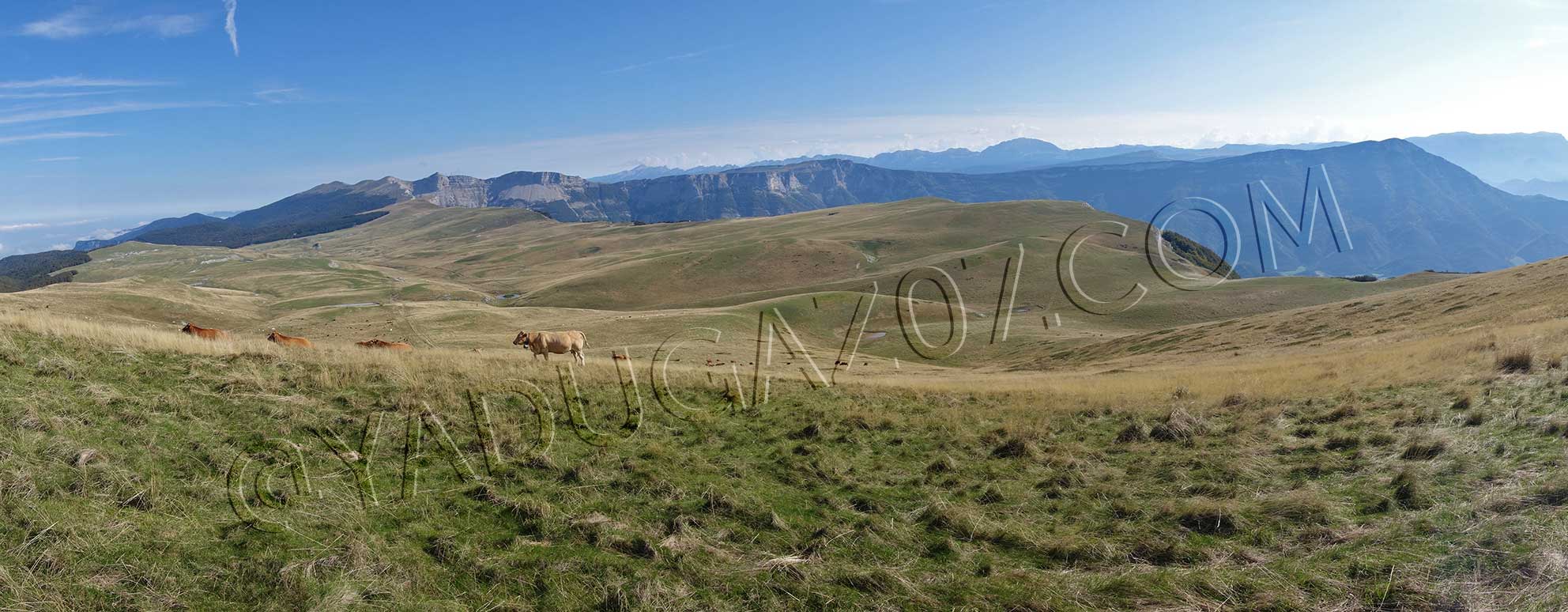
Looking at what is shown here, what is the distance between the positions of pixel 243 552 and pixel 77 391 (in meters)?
6.74

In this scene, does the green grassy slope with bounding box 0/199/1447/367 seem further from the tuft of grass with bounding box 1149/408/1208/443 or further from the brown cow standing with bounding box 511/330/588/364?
the tuft of grass with bounding box 1149/408/1208/443

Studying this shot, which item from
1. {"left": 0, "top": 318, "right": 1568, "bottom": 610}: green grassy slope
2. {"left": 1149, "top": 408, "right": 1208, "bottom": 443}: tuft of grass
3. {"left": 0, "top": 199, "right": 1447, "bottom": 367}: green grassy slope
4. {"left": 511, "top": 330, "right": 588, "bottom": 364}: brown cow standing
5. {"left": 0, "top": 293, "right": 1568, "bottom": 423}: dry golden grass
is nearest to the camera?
{"left": 0, "top": 318, "right": 1568, "bottom": 610}: green grassy slope

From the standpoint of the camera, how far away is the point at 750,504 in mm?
9469

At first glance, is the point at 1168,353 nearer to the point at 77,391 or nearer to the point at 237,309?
the point at 77,391

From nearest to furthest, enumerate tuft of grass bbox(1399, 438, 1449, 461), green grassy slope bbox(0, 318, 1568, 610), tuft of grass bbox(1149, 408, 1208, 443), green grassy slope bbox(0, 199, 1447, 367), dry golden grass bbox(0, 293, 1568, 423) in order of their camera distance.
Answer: green grassy slope bbox(0, 318, 1568, 610), tuft of grass bbox(1399, 438, 1449, 461), tuft of grass bbox(1149, 408, 1208, 443), dry golden grass bbox(0, 293, 1568, 423), green grassy slope bbox(0, 199, 1447, 367)

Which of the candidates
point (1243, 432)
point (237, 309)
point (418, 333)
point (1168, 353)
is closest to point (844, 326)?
point (1168, 353)

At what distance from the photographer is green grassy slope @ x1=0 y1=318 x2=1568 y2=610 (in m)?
6.58

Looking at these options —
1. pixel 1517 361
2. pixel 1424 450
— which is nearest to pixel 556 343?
pixel 1424 450

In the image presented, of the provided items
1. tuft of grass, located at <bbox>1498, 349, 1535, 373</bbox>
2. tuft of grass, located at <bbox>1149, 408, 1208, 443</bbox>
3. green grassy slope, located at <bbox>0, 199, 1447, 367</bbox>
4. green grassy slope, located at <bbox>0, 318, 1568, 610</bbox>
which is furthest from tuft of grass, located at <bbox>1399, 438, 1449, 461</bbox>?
green grassy slope, located at <bbox>0, 199, 1447, 367</bbox>

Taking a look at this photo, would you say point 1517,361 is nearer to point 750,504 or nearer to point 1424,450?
point 1424,450

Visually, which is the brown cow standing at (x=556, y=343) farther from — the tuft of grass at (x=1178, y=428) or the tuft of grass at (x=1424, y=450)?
the tuft of grass at (x=1424, y=450)

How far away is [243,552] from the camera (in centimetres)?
705

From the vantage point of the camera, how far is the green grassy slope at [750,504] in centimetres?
658

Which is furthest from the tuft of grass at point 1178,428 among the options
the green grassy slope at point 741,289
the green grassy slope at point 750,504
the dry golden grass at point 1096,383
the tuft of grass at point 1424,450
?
the green grassy slope at point 741,289
